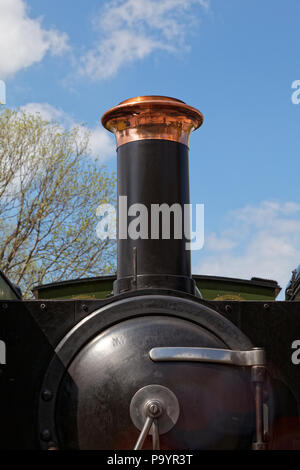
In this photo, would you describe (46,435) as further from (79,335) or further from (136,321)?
(136,321)

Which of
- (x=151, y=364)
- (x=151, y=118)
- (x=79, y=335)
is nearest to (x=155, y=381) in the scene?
(x=151, y=364)

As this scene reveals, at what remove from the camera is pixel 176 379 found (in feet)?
7.47

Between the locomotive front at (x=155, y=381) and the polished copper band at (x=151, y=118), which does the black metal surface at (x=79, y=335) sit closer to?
the locomotive front at (x=155, y=381)

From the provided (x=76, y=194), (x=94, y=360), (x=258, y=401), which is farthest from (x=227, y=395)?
(x=76, y=194)

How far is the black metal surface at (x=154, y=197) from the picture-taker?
273 cm

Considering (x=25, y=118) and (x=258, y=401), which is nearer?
(x=258, y=401)

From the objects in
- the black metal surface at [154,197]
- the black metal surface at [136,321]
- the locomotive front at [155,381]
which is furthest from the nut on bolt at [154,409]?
the black metal surface at [154,197]

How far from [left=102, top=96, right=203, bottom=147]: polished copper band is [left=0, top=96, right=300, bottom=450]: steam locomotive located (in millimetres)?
11

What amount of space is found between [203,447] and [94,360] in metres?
0.54

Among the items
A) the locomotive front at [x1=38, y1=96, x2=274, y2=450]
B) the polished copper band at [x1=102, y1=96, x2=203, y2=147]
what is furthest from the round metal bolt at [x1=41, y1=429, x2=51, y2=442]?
the polished copper band at [x1=102, y1=96, x2=203, y2=147]

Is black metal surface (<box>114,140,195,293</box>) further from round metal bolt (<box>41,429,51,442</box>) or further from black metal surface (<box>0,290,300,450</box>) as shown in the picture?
round metal bolt (<box>41,429,51,442</box>)

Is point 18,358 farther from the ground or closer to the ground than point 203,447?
farther from the ground

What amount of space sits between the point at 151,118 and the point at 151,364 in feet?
3.93

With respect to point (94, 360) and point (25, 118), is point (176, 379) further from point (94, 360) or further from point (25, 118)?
point (25, 118)
